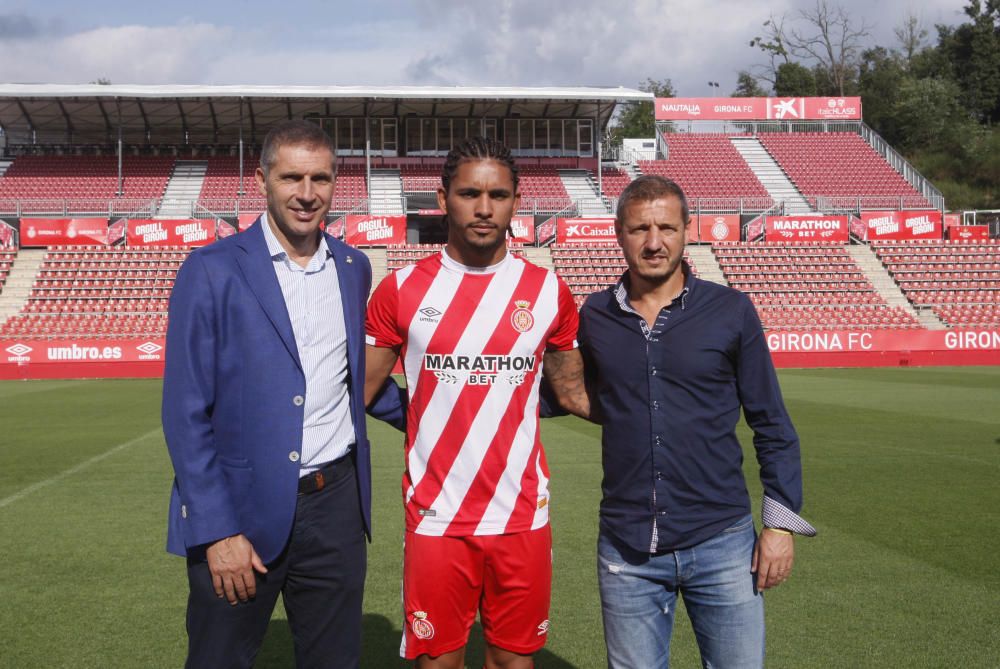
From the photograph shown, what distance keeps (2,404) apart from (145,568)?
13.1 m

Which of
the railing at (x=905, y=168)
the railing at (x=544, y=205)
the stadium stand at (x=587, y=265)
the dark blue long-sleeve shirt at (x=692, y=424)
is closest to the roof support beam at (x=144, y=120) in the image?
the railing at (x=544, y=205)

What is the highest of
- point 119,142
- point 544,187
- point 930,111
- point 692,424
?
point 930,111

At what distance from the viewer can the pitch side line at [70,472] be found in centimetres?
850

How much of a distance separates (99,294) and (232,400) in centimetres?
3011

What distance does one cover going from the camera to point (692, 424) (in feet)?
→ 9.62

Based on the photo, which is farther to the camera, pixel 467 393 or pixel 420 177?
pixel 420 177

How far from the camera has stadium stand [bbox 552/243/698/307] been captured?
31.7 metres

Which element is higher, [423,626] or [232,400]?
[232,400]

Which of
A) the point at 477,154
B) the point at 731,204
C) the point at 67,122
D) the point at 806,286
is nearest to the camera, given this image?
the point at 477,154

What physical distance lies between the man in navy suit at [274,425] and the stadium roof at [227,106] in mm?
33609

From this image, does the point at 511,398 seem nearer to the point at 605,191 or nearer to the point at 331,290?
the point at 331,290

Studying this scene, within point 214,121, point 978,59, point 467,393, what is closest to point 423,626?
point 467,393

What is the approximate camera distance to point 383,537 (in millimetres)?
6852

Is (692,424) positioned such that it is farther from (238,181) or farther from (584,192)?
(238,181)
